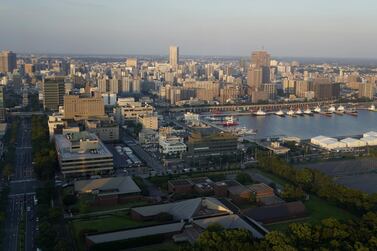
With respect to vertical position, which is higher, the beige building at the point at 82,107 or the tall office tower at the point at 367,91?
the tall office tower at the point at 367,91

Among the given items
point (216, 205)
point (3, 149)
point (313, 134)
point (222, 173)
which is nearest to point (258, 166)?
point (222, 173)

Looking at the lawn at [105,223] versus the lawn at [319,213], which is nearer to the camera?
the lawn at [105,223]

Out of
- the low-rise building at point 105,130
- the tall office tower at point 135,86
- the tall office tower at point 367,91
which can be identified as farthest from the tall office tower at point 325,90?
the low-rise building at point 105,130

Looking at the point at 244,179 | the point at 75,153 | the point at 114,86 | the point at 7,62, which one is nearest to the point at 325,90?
the point at 114,86

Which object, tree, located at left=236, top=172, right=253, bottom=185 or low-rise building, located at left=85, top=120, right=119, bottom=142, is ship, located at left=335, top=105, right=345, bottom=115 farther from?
tree, located at left=236, top=172, right=253, bottom=185

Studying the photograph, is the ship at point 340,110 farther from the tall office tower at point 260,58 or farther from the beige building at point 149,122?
the tall office tower at point 260,58

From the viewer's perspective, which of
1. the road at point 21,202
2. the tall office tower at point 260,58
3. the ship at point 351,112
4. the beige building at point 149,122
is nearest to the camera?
the road at point 21,202

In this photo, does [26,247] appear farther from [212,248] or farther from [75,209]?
[212,248]
